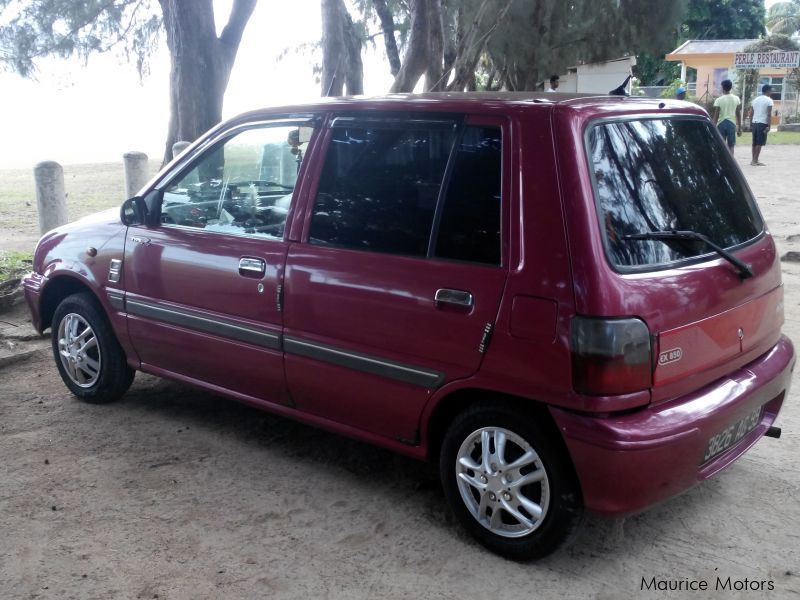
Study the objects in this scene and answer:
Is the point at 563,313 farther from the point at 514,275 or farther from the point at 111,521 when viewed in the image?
the point at 111,521

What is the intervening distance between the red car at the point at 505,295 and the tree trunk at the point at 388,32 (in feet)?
52.6

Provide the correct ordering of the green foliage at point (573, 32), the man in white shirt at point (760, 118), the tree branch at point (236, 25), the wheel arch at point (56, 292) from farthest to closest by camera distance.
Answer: the man in white shirt at point (760, 118) < the green foliage at point (573, 32) < the tree branch at point (236, 25) < the wheel arch at point (56, 292)

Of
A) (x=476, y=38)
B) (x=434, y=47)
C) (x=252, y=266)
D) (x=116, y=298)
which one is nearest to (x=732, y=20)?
(x=476, y=38)

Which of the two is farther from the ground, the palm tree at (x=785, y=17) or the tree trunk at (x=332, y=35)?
the palm tree at (x=785, y=17)

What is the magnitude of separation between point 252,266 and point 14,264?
484 cm

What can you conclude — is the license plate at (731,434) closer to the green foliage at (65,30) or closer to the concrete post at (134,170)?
the concrete post at (134,170)

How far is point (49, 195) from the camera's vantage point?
881cm

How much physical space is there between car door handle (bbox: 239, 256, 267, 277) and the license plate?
6.75 feet

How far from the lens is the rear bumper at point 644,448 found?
2.93m

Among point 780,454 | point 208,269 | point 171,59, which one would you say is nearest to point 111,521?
point 208,269

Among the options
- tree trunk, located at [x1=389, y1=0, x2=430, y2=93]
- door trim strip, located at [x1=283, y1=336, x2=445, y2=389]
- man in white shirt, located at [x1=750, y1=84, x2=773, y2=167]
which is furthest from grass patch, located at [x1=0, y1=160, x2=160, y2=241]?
man in white shirt, located at [x1=750, y1=84, x2=773, y2=167]

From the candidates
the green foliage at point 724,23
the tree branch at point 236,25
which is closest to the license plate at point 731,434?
the tree branch at point 236,25

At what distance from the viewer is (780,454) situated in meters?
4.25

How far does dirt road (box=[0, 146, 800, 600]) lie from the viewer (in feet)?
10.5
